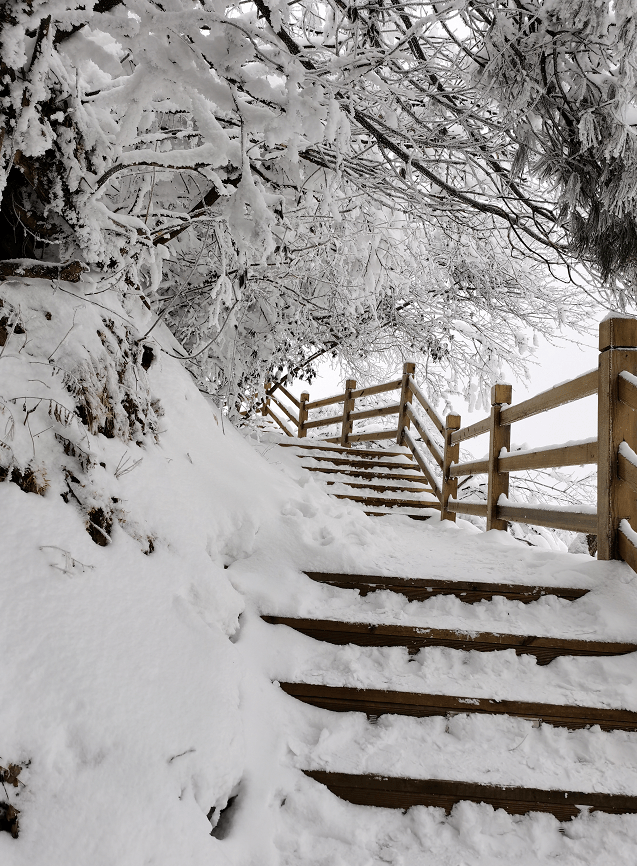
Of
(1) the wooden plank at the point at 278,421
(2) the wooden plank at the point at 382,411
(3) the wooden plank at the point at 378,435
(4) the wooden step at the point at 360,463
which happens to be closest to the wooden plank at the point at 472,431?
(4) the wooden step at the point at 360,463

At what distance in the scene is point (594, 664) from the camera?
2279 mm

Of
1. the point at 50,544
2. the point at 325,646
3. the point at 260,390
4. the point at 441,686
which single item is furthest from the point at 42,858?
the point at 260,390

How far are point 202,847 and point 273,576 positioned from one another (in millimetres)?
1312

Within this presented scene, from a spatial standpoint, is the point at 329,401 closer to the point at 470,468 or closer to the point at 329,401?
the point at 329,401

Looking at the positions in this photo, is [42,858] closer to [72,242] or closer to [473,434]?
[72,242]

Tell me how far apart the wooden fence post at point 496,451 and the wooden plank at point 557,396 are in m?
0.24

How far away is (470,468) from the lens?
465cm

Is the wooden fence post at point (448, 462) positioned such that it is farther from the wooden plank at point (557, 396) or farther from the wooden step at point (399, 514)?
the wooden plank at point (557, 396)

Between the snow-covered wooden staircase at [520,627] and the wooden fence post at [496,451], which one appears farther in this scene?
the wooden fence post at [496,451]

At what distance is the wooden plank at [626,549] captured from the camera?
2528 millimetres

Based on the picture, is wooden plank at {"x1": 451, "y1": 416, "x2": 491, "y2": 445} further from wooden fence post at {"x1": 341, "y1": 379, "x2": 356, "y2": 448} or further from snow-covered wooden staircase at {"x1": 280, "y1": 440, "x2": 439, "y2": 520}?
wooden fence post at {"x1": 341, "y1": 379, "x2": 356, "y2": 448}

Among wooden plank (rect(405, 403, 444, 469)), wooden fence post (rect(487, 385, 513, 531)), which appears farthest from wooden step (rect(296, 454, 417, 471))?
wooden fence post (rect(487, 385, 513, 531))

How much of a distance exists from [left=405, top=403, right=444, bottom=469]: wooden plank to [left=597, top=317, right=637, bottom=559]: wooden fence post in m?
2.73

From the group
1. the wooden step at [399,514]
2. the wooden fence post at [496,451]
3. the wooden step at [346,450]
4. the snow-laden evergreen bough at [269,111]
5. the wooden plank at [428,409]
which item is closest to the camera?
the snow-laden evergreen bough at [269,111]
